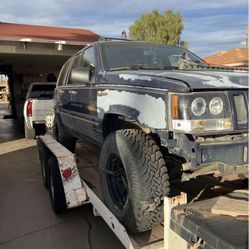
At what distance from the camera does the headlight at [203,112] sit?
2596 mm

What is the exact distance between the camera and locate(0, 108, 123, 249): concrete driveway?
407cm

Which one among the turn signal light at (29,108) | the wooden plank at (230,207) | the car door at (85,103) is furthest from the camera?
the turn signal light at (29,108)

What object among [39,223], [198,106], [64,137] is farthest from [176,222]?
[64,137]

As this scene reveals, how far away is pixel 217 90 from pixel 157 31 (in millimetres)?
30234

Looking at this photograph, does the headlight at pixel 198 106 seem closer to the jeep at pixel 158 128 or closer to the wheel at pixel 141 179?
the jeep at pixel 158 128

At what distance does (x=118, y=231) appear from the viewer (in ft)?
10.5

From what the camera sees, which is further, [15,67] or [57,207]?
[15,67]

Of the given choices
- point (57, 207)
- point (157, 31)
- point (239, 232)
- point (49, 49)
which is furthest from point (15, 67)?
point (239, 232)

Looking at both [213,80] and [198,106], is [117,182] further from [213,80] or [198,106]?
[213,80]

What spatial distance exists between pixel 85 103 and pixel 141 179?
182 centimetres

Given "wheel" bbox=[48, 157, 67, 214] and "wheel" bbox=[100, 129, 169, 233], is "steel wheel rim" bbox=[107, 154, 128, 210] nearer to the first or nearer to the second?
"wheel" bbox=[100, 129, 169, 233]

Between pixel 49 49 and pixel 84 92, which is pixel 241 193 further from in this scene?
pixel 49 49

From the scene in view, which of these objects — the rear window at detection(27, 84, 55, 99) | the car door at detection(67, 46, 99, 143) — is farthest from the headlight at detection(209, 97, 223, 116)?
the rear window at detection(27, 84, 55, 99)

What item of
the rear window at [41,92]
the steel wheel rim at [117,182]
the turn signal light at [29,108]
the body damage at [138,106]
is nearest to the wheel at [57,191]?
the steel wheel rim at [117,182]
